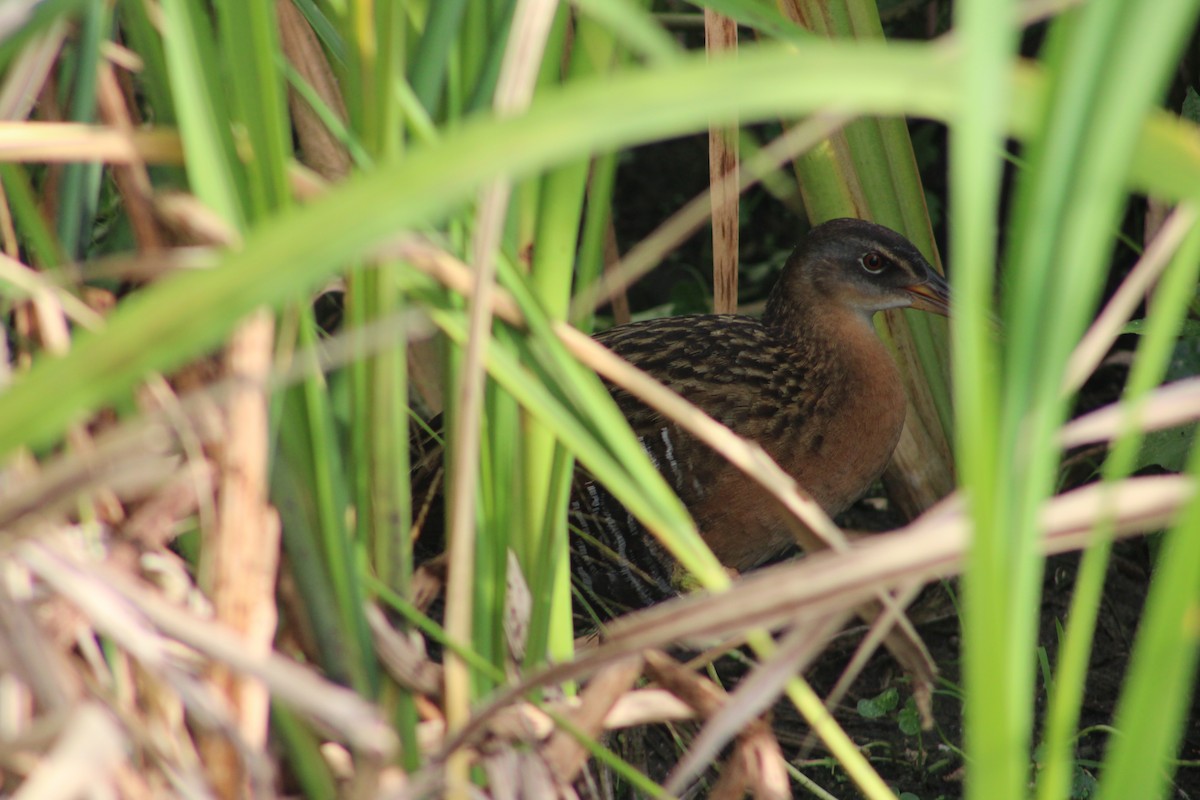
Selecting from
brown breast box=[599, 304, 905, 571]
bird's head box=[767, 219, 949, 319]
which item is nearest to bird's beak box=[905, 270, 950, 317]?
bird's head box=[767, 219, 949, 319]

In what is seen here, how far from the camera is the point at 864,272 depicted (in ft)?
8.30

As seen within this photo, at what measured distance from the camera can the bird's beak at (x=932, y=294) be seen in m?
2.50

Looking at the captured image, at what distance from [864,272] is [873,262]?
0.02m

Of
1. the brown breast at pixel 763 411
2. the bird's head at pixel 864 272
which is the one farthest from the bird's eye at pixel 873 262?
the brown breast at pixel 763 411

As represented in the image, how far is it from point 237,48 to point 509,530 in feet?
1.52

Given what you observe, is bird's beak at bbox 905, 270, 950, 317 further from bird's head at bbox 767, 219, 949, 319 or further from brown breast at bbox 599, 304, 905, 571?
brown breast at bbox 599, 304, 905, 571

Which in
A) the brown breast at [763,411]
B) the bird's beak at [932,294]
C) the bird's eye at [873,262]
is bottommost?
the brown breast at [763,411]

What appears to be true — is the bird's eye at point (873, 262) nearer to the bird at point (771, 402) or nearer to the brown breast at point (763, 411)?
the bird at point (771, 402)

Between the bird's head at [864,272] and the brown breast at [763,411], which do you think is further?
the bird's head at [864,272]

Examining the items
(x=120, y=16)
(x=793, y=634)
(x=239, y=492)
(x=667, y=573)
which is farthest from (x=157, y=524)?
(x=667, y=573)

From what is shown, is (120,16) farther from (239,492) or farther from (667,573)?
(667,573)

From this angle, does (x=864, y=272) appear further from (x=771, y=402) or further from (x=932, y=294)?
(x=771, y=402)

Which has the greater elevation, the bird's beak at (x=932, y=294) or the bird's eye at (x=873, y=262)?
the bird's eye at (x=873, y=262)

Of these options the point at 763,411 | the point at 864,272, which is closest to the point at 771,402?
the point at 763,411
